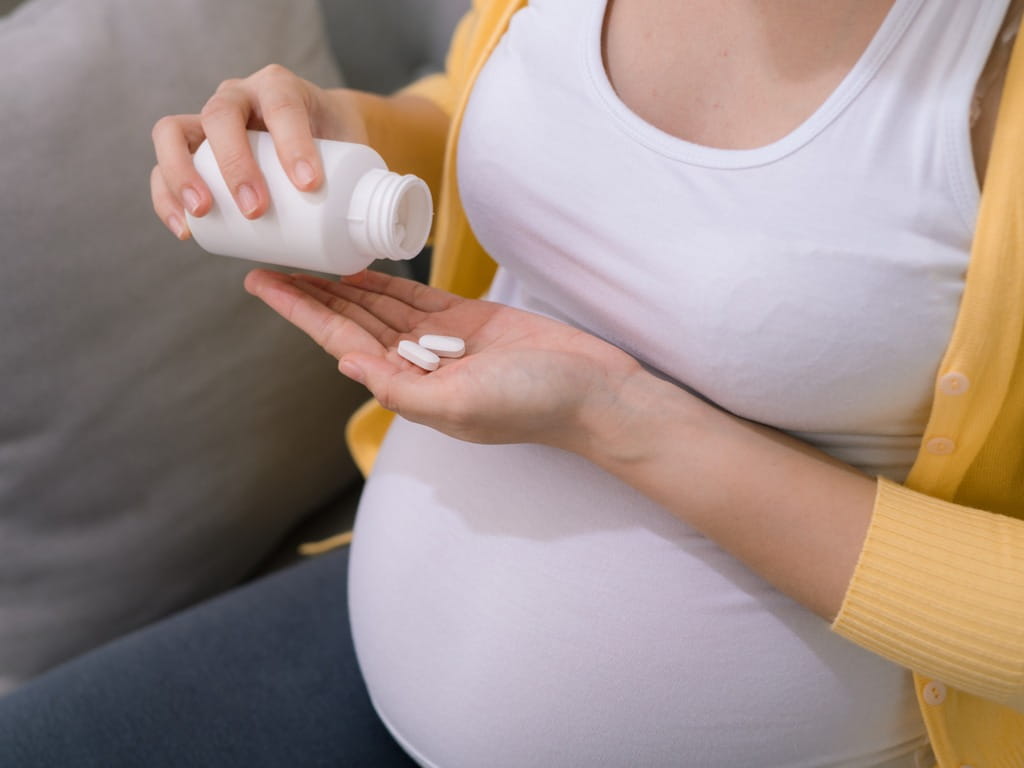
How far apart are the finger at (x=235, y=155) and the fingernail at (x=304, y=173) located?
3 centimetres

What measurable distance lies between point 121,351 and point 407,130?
0.33 m

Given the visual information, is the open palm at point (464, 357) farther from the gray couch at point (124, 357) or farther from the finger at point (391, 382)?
the gray couch at point (124, 357)

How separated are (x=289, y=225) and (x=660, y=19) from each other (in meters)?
0.30

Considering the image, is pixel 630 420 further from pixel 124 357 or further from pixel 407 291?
pixel 124 357

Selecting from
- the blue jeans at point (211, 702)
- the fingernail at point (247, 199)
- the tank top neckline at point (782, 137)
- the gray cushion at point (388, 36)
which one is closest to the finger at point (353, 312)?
the fingernail at point (247, 199)

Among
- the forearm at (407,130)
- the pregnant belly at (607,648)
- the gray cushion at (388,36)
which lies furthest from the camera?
the gray cushion at (388,36)

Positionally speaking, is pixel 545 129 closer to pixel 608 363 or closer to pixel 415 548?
pixel 608 363

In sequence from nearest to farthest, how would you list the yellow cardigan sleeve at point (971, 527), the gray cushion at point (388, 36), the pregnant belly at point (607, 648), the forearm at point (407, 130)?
the yellow cardigan sleeve at point (971, 527) → the pregnant belly at point (607, 648) → the forearm at point (407, 130) → the gray cushion at point (388, 36)

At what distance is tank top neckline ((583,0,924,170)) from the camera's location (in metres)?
0.56

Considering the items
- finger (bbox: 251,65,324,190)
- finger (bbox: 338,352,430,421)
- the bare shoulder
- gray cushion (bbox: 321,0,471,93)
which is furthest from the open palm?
gray cushion (bbox: 321,0,471,93)

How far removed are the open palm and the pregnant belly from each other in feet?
0.26

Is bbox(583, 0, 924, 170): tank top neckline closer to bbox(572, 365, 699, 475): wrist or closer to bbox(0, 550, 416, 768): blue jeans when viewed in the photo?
bbox(572, 365, 699, 475): wrist

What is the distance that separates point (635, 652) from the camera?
0.63 meters

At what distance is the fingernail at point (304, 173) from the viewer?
0.53 metres
